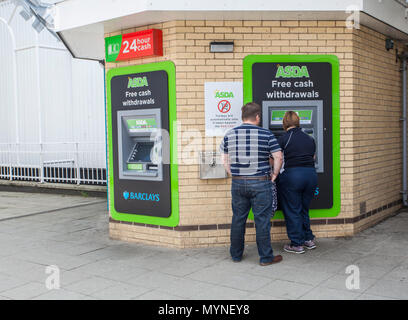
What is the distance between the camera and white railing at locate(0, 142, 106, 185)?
11.8 m

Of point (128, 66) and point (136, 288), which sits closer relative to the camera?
point (136, 288)

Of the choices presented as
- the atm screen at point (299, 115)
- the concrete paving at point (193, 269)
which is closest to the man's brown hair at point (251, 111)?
the atm screen at point (299, 115)

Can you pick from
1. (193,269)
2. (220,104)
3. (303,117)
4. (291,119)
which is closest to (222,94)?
(220,104)

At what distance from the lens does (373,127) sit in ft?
22.8

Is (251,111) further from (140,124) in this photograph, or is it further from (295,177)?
(140,124)

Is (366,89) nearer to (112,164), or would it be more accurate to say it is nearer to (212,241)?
(212,241)

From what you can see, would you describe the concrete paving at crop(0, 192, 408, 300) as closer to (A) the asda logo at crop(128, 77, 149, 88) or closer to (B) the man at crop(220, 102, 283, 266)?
(B) the man at crop(220, 102, 283, 266)

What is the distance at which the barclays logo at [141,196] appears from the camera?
20.2 ft

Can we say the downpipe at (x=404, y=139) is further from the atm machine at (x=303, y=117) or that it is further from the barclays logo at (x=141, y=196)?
the barclays logo at (x=141, y=196)

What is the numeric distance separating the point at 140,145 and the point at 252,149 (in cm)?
204

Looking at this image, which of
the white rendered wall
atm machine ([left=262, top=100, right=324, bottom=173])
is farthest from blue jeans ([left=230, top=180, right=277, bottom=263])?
the white rendered wall

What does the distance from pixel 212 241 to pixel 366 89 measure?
10.2 feet

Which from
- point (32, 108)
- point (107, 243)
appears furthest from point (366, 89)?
point (32, 108)
